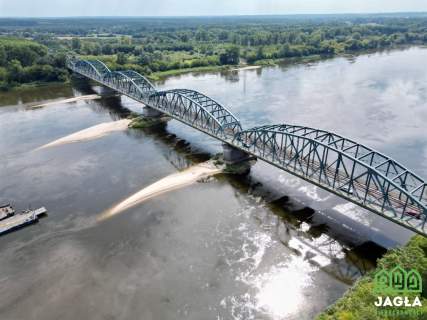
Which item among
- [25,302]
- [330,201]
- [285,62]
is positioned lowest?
[25,302]

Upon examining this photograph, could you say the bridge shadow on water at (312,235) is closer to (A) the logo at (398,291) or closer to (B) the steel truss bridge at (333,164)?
(B) the steel truss bridge at (333,164)

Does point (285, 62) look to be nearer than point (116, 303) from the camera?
No

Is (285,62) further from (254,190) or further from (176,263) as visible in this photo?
(176,263)

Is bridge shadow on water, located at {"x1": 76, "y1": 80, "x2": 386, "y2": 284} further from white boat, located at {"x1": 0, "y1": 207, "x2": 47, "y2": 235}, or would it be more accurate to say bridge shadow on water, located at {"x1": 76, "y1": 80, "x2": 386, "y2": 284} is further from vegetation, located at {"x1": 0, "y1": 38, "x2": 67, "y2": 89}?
vegetation, located at {"x1": 0, "y1": 38, "x2": 67, "y2": 89}

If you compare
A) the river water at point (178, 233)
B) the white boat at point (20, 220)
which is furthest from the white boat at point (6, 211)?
the river water at point (178, 233)

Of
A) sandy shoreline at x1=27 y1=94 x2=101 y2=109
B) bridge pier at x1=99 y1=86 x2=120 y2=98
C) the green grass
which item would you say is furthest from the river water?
the green grass

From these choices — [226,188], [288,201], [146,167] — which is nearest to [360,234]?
[288,201]

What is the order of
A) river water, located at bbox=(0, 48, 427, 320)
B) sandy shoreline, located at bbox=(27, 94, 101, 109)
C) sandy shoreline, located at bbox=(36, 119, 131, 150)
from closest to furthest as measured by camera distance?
river water, located at bbox=(0, 48, 427, 320) < sandy shoreline, located at bbox=(36, 119, 131, 150) < sandy shoreline, located at bbox=(27, 94, 101, 109)
